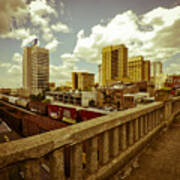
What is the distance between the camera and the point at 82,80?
14325 cm

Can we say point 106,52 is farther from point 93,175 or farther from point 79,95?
point 93,175

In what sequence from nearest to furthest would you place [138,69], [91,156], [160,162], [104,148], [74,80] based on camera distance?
1. [91,156]
2. [104,148]
3. [160,162]
4. [138,69]
5. [74,80]

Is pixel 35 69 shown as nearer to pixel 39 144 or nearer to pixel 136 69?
pixel 136 69

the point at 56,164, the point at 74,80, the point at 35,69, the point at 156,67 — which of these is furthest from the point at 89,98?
the point at 156,67

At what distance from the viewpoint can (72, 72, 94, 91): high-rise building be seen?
468 ft

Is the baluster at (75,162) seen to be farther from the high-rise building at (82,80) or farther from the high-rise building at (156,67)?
the high-rise building at (156,67)

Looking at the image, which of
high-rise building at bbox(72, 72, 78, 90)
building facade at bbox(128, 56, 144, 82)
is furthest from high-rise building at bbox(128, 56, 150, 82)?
high-rise building at bbox(72, 72, 78, 90)

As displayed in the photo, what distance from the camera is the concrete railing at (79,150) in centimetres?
107

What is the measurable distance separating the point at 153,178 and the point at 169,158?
94 cm

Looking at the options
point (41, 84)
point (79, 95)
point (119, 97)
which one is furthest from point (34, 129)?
point (41, 84)

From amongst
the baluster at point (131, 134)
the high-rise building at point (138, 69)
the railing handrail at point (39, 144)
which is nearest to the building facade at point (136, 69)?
the high-rise building at point (138, 69)

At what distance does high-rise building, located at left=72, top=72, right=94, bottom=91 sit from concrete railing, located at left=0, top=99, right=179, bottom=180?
453 ft

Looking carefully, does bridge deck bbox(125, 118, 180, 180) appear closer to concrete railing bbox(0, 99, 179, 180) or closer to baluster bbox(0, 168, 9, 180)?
concrete railing bbox(0, 99, 179, 180)

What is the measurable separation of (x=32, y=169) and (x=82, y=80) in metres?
143
